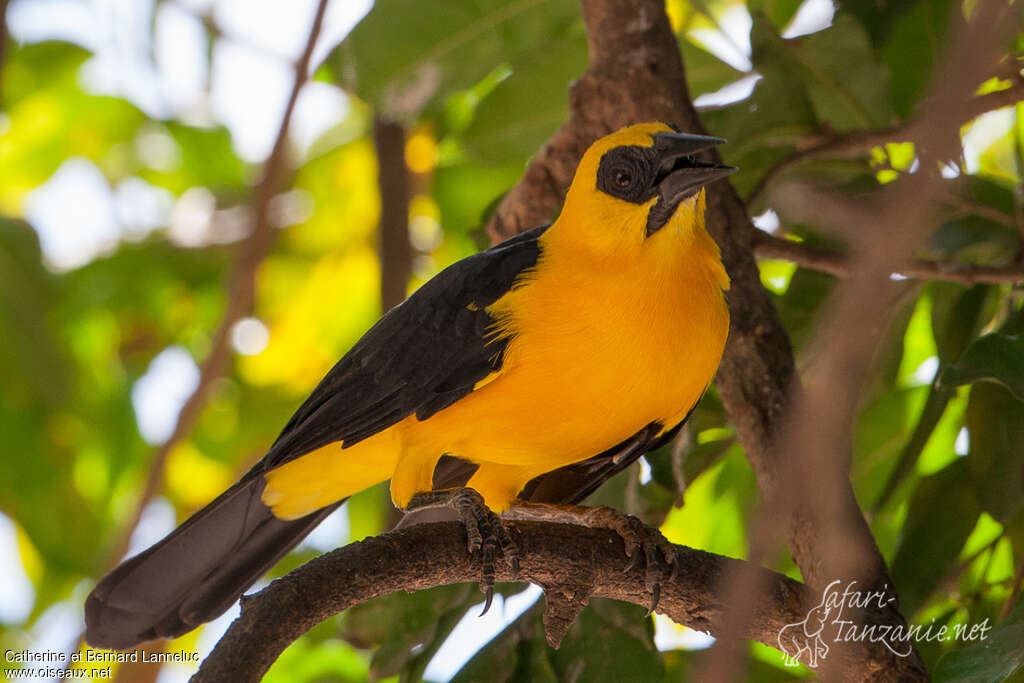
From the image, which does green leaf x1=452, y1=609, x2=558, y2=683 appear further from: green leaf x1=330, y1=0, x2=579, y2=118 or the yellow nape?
green leaf x1=330, y1=0, x2=579, y2=118

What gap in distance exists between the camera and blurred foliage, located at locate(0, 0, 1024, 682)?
316 cm

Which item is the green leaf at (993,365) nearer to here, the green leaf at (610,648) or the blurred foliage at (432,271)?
the blurred foliage at (432,271)

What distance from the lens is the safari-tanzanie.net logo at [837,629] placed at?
8.58 ft

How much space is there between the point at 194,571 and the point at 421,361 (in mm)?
1172

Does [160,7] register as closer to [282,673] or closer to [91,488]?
[91,488]

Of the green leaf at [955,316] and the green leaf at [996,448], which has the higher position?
the green leaf at [955,316]

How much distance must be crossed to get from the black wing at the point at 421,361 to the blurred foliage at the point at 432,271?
647mm

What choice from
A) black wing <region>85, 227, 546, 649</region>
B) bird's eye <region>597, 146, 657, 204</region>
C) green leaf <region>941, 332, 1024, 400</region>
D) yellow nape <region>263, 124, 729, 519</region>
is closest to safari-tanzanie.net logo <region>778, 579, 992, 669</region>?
green leaf <region>941, 332, 1024, 400</region>

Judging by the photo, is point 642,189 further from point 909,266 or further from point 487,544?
point 487,544

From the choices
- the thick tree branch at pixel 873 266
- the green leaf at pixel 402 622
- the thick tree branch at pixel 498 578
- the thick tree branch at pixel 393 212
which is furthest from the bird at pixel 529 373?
the thick tree branch at pixel 873 266

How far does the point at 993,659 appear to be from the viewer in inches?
90.4

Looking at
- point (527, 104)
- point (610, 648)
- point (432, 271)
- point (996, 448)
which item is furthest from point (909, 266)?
point (432, 271)

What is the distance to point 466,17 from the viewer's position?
4328mm

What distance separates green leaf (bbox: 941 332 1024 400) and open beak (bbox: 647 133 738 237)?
0.84 m
